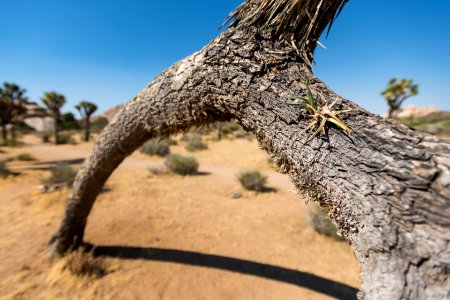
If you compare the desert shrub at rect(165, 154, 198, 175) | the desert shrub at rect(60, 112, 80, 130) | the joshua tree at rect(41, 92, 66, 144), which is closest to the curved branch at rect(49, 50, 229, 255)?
the desert shrub at rect(165, 154, 198, 175)

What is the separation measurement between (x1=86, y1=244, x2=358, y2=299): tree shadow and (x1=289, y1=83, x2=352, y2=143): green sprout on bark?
3556 millimetres

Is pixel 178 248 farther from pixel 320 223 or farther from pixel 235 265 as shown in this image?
pixel 320 223

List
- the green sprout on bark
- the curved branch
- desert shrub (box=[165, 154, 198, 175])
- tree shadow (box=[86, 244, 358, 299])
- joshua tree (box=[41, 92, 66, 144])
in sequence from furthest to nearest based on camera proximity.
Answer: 1. joshua tree (box=[41, 92, 66, 144])
2. desert shrub (box=[165, 154, 198, 175])
3. tree shadow (box=[86, 244, 358, 299])
4. the curved branch
5. the green sprout on bark

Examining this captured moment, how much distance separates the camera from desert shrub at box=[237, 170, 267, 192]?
870 centimetres

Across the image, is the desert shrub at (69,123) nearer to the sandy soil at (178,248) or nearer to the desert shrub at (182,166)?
the desert shrub at (182,166)

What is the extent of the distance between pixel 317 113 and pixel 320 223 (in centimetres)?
502

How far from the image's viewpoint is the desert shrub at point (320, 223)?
5645mm

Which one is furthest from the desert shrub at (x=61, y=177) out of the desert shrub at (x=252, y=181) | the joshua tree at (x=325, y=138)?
the joshua tree at (x=325, y=138)

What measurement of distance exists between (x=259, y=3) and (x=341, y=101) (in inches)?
41.5

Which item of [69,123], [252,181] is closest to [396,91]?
[252,181]

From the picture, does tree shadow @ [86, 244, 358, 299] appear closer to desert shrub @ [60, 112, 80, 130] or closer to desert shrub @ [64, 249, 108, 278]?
desert shrub @ [64, 249, 108, 278]

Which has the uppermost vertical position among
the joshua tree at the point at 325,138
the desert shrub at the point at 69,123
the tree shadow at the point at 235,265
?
the desert shrub at the point at 69,123

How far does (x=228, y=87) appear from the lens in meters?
2.02

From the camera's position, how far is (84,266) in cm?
395
